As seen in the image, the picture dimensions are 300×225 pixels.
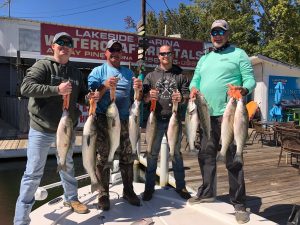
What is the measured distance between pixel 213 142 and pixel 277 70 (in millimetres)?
13588

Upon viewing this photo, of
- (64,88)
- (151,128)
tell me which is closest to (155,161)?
(151,128)

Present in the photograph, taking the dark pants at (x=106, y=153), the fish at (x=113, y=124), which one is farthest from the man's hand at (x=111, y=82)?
the dark pants at (x=106, y=153)

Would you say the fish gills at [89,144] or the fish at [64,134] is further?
the fish gills at [89,144]

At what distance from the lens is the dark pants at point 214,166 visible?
A: 4086 millimetres

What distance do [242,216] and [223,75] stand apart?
1.59 metres

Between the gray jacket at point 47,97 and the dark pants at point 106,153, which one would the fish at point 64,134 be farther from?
the dark pants at point 106,153

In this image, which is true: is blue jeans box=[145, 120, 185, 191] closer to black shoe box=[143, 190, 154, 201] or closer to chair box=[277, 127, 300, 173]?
black shoe box=[143, 190, 154, 201]

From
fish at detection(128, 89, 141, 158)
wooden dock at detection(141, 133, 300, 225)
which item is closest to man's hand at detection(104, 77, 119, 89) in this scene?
fish at detection(128, 89, 141, 158)

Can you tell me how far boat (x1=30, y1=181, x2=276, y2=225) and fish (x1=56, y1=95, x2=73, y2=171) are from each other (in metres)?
0.96

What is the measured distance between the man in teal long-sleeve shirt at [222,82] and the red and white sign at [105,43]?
1027cm

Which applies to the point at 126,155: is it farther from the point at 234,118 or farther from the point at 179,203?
the point at 234,118

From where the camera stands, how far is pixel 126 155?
443 centimetres

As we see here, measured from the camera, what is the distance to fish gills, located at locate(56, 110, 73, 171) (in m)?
3.46

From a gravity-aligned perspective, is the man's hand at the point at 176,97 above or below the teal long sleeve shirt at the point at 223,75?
below
